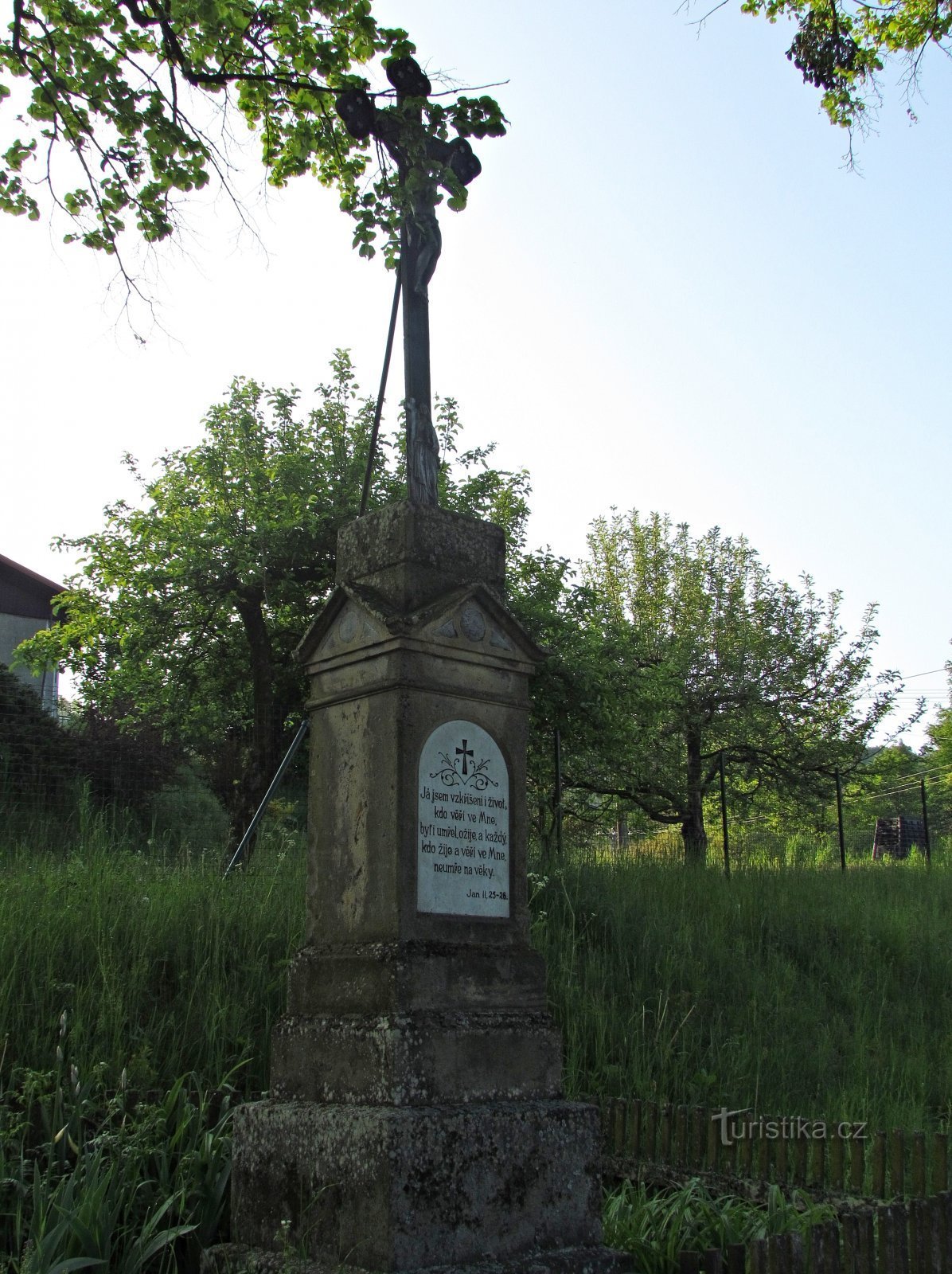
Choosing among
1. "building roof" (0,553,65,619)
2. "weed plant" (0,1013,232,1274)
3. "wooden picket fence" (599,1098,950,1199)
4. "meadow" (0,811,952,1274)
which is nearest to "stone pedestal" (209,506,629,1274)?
"weed plant" (0,1013,232,1274)

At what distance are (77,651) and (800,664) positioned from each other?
15862 millimetres

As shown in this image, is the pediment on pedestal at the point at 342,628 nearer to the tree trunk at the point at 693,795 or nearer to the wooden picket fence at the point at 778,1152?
the wooden picket fence at the point at 778,1152

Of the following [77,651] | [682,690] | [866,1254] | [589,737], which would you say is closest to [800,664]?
[682,690]

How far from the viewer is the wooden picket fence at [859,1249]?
4109mm

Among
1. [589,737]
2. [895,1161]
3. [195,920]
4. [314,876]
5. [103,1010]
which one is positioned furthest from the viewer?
[589,737]

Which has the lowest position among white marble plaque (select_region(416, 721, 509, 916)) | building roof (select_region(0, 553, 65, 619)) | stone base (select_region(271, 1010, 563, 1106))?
stone base (select_region(271, 1010, 563, 1106))

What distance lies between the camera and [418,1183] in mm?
3908

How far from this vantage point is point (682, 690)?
1008 inches

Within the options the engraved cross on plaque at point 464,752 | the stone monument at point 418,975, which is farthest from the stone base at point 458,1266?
the engraved cross on plaque at point 464,752

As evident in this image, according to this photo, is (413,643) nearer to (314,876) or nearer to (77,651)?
(314,876)

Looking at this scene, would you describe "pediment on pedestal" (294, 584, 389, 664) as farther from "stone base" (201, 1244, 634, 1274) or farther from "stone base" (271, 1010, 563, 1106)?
"stone base" (201, 1244, 634, 1274)

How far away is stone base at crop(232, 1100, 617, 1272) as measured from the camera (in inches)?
153

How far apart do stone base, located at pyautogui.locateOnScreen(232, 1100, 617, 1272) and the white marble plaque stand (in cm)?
79

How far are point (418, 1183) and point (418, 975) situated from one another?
2.32 feet
